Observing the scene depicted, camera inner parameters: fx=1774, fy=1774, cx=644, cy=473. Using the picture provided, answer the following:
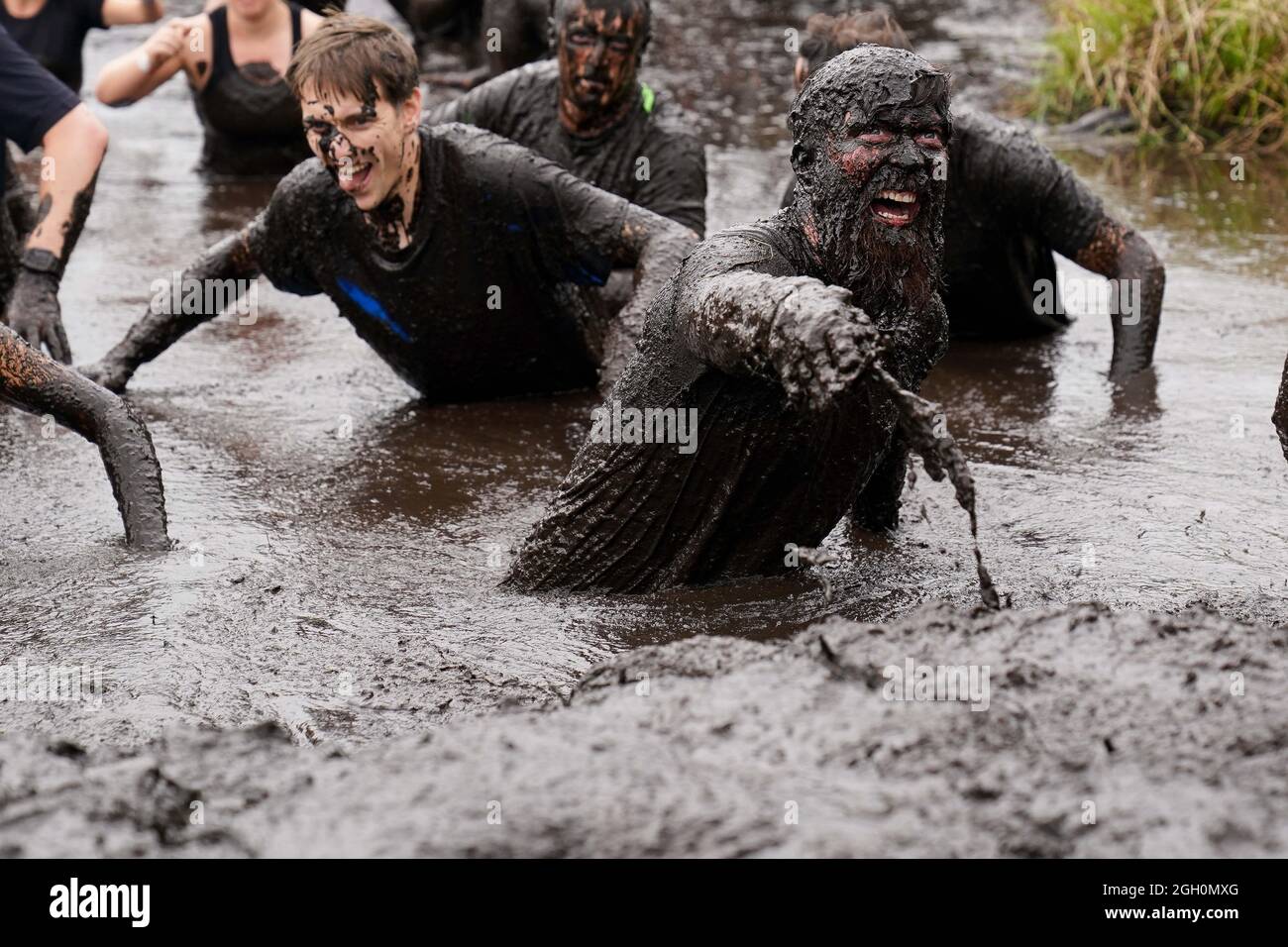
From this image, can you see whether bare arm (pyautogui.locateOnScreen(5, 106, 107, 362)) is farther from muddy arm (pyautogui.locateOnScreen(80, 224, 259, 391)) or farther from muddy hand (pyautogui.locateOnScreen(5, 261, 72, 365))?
muddy arm (pyautogui.locateOnScreen(80, 224, 259, 391))

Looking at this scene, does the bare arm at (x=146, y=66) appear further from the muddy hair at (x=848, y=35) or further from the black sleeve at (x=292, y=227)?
the muddy hair at (x=848, y=35)

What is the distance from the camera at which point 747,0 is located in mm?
13086

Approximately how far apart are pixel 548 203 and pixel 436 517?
0.99 m

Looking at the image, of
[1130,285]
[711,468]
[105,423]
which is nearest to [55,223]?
[105,423]

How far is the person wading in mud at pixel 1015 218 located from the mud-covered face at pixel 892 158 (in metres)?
2.28

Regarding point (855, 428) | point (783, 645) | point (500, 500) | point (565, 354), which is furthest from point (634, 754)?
point (565, 354)

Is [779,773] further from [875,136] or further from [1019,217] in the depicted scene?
[1019,217]

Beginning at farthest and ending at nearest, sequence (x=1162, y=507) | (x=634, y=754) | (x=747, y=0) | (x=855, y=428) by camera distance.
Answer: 1. (x=747, y=0)
2. (x=1162, y=507)
3. (x=855, y=428)
4. (x=634, y=754)

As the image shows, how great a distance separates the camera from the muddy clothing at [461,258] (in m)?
5.09

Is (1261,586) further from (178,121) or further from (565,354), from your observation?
(178,121)

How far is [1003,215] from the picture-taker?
19.3 feet

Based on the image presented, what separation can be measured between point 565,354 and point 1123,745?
3393 millimetres

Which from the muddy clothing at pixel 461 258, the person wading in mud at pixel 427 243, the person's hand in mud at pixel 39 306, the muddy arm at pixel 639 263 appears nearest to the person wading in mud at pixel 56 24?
the person's hand in mud at pixel 39 306

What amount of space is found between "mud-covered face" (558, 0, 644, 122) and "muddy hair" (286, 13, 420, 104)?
1.10 meters
